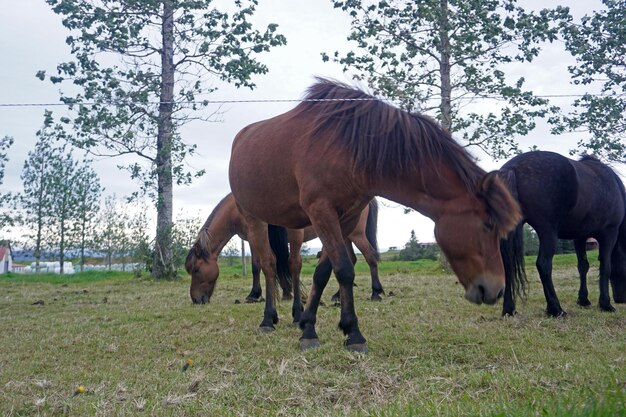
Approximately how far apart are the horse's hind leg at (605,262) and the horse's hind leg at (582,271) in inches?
11.2

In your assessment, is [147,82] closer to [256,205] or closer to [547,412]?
[256,205]

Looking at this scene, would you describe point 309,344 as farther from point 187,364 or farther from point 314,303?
point 187,364

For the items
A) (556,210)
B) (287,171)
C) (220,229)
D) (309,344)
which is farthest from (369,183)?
(220,229)

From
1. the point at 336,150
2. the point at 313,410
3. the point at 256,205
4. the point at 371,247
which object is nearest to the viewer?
the point at 313,410

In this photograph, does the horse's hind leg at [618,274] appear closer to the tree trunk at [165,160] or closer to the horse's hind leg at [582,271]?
the horse's hind leg at [582,271]

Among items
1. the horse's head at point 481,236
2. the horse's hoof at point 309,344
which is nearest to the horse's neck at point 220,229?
the horse's hoof at point 309,344

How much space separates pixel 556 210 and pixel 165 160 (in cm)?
1272

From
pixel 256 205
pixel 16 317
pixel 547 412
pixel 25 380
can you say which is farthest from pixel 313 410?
pixel 16 317

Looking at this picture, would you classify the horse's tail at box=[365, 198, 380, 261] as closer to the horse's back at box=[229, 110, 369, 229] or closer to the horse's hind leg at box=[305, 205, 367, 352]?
the horse's back at box=[229, 110, 369, 229]

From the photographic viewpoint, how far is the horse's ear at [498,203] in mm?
3977

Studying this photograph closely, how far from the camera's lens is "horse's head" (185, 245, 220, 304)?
8.80m

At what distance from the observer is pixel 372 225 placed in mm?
9773

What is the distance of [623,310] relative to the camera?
6609 mm

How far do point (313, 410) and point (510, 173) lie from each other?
4354mm
